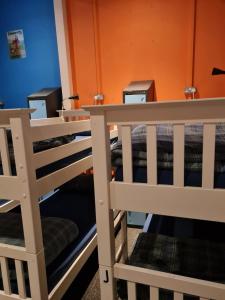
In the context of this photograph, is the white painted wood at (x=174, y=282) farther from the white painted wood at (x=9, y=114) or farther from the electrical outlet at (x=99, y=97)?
the electrical outlet at (x=99, y=97)

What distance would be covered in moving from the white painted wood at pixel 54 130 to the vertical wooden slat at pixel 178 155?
0.61 m

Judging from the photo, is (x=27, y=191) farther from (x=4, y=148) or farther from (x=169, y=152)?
(x=169, y=152)

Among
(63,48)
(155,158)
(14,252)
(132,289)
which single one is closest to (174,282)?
(132,289)

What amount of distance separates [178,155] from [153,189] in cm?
15

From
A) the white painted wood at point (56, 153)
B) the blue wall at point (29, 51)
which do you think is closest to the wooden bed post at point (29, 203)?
the white painted wood at point (56, 153)

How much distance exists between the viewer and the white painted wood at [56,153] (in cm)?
111

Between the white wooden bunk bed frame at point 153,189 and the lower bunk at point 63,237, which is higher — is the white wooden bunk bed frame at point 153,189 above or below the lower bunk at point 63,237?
above

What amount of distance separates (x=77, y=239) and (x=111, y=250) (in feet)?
2.05

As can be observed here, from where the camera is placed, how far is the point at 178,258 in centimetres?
109

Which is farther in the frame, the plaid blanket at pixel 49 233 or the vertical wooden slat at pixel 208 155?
the plaid blanket at pixel 49 233

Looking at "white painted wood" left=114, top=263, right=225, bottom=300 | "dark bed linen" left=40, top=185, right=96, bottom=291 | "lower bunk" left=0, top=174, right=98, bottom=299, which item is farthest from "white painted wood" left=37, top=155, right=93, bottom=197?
"white painted wood" left=114, top=263, right=225, bottom=300

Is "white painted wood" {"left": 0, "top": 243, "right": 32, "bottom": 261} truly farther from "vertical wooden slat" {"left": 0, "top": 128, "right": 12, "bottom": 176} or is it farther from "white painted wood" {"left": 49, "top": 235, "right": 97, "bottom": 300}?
"vertical wooden slat" {"left": 0, "top": 128, "right": 12, "bottom": 176}

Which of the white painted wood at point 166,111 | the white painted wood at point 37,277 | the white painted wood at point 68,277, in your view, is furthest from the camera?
the white painted wood at point 68,277

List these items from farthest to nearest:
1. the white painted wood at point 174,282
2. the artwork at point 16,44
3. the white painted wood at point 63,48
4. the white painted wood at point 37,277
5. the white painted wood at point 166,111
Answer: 1. the artwork at point 16,44
2. the white painted wood at point 63,48
3. the white painted wood at point 37,277
4. the white painted wood at point 174,282
5. the white painted wood at point 166,111
